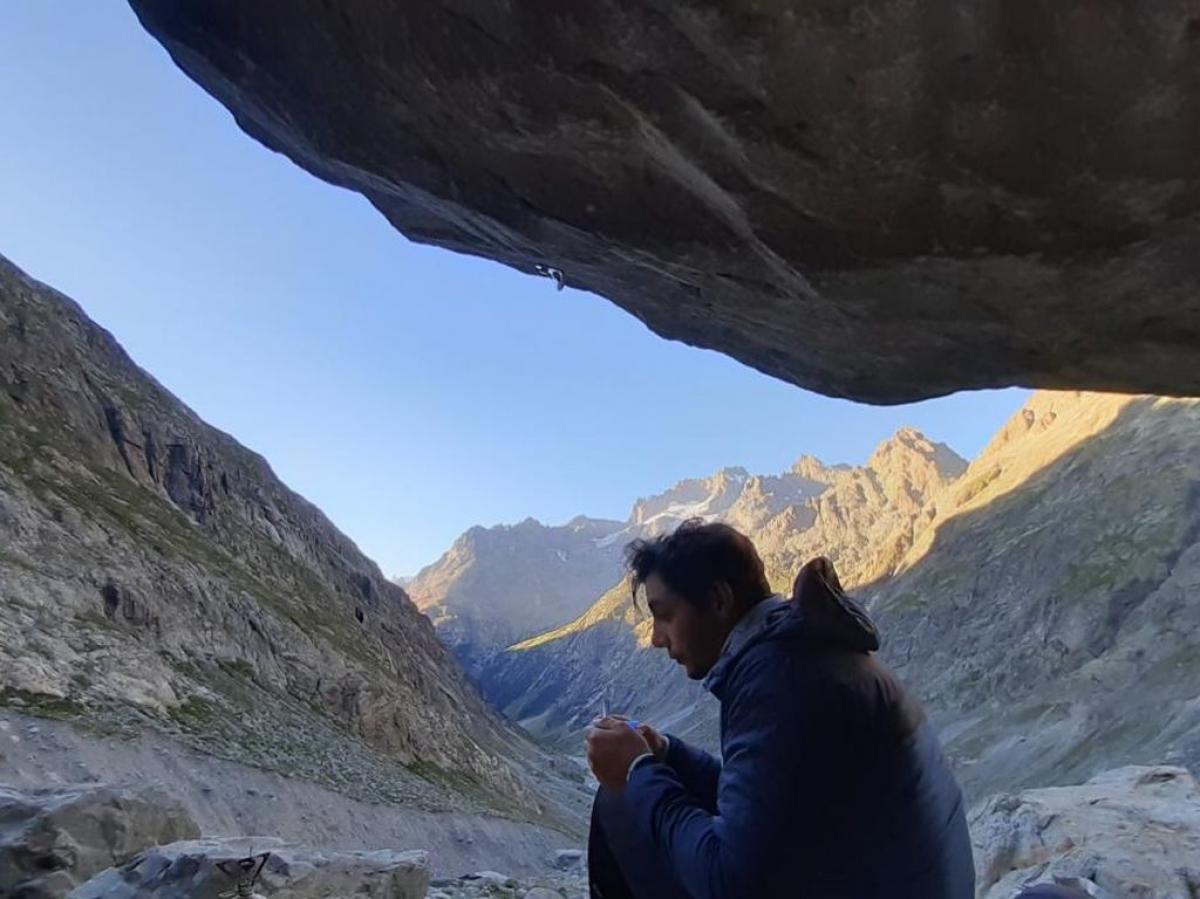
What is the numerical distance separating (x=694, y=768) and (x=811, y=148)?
12.1 ft

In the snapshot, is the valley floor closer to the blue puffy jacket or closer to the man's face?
the man's face

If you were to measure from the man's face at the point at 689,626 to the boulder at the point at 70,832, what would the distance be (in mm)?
6937

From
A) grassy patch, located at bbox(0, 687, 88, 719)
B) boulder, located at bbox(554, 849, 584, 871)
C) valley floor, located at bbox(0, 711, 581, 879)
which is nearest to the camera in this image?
valley floor, located at bbox(0, 711, 581, 879)

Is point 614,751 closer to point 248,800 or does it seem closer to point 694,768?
point 694,768

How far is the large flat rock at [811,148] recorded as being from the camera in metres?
4.88

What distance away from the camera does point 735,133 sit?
568cm

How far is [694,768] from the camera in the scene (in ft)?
11.2

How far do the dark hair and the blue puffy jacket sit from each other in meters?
0.27

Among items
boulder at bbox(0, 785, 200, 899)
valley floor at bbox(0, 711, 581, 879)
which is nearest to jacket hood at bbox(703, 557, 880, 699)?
boulder at bbox(0, 785, 200, 899)

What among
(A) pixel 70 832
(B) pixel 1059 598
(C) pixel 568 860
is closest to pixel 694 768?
(A) pixel 70 832

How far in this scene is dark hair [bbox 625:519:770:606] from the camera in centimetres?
335

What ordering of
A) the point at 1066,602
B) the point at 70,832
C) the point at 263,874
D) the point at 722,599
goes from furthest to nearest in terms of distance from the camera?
1. the point at 1066,602
2. the point at 70,832
3. the point at 263,874
4. the point at 722,599

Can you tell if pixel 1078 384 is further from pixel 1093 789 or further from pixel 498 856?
pixel 498 856

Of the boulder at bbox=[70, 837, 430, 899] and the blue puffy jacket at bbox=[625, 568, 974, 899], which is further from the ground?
the blue puffy jacket at bbox=[625, 568, 974, 899]
